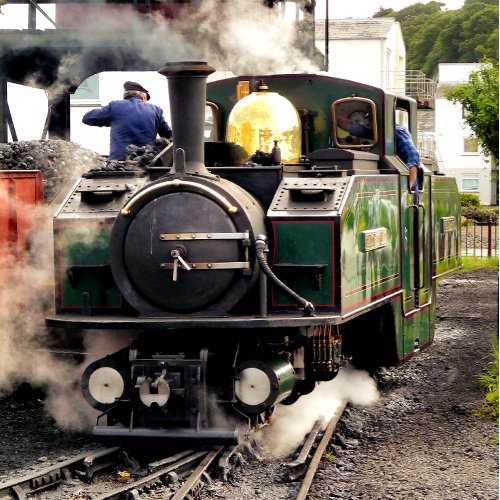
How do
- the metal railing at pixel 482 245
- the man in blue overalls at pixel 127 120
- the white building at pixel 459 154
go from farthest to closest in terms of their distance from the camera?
the white building at pixel 459 154 < the metal railing at pixel 482 245 < the man in blue overalls at pixel 127 120

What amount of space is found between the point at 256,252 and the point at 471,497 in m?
1.78

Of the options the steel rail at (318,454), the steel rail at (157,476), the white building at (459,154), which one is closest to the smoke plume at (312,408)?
the steel rail at (318,454)

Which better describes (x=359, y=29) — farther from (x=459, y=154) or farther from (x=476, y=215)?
(x=459, y=154)

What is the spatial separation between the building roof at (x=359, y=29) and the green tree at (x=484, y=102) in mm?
10438

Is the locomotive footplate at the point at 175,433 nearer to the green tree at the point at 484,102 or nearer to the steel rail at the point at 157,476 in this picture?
the steel rail at the point at 157,476

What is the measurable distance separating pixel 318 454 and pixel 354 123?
2.78m

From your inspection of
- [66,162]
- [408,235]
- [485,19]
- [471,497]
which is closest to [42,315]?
[66,162]

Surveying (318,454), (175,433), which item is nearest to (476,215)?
(318,454)

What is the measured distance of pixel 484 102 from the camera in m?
24.2

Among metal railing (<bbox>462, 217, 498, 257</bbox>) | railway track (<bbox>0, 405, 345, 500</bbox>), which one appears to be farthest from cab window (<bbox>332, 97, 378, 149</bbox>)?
metal railing (<bbox>462, 217, 498, 257</bbox>)

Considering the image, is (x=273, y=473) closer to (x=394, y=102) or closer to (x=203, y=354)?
(x=203, y=354)

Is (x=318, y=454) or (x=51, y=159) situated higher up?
(x=51, y=159)

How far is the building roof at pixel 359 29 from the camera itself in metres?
36.7

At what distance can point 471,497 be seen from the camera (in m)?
5.86
